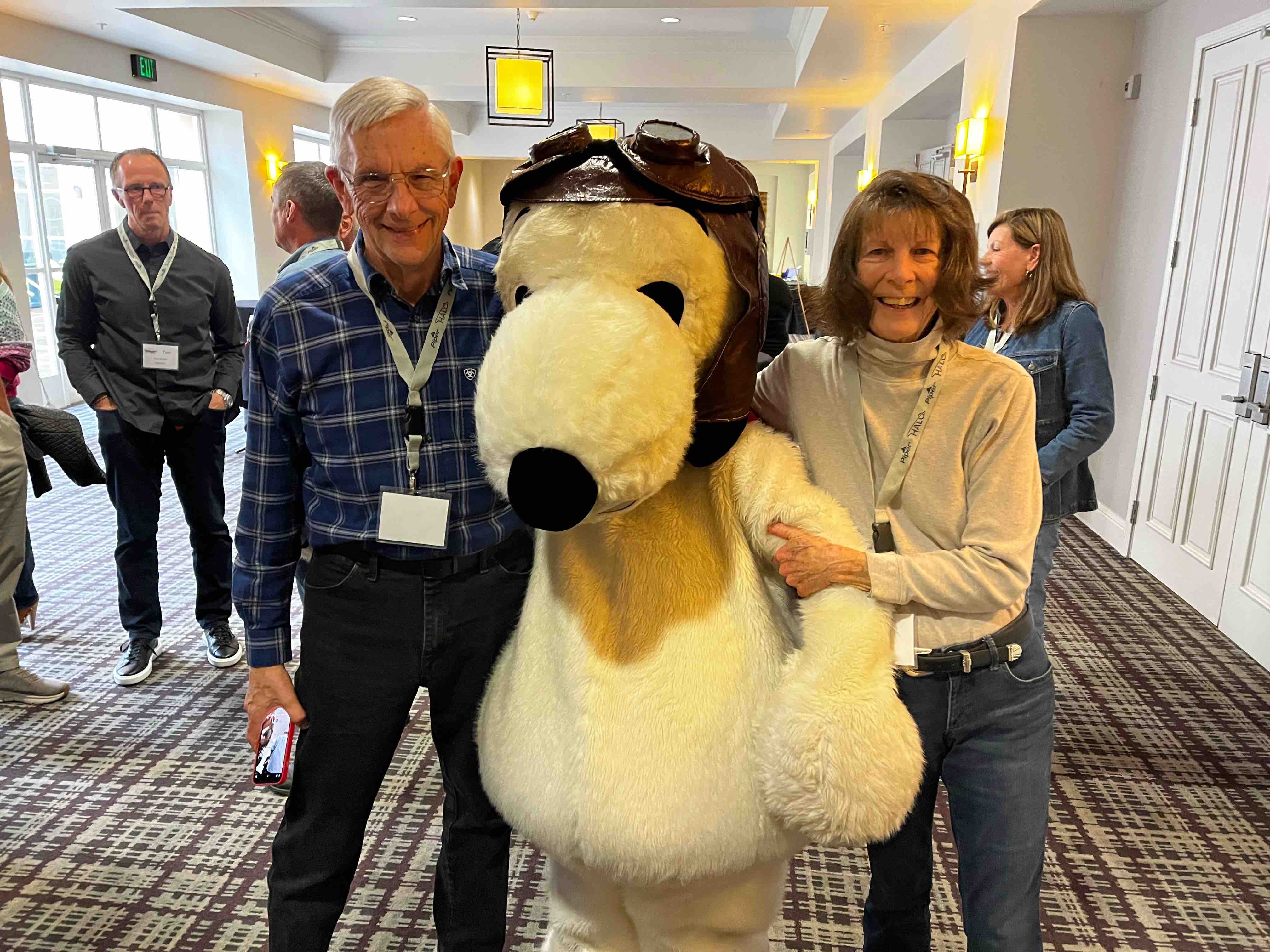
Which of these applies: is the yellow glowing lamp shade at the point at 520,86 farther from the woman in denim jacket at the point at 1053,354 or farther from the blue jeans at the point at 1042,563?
the blue jeans at the point at 1042,563

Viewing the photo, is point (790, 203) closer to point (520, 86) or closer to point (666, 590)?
point (520, 86)

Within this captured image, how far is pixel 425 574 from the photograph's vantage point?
1.40m

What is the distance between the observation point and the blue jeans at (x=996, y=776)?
1.30 meters

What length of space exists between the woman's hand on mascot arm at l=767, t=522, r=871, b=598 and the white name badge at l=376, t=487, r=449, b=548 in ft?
1.69

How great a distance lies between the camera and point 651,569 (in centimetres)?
110

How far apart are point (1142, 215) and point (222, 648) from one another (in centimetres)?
469

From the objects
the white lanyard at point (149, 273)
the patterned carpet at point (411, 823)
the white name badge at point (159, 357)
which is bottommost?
the patterned carpet at point (411, 823)

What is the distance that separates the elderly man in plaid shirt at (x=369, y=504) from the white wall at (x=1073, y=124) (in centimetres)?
438

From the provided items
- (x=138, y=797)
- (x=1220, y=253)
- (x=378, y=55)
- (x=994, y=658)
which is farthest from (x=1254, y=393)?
(x=378, y=55)

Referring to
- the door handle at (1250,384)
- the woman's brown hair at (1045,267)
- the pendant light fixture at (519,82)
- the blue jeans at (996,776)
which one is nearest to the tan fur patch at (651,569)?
the blue jeans at (996,776)

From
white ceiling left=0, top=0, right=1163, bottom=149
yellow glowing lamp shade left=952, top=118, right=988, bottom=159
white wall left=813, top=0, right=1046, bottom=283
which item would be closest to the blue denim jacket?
white wall left=813, top=0, right=1046, bottom=283

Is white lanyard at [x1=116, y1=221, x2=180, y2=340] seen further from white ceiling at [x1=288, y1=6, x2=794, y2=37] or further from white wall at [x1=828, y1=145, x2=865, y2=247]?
white wall at [x1=828, y1=145, x2=865, y2=247]

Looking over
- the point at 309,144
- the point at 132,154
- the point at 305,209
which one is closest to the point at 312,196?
the point at 305,209

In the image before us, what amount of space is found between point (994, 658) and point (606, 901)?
649 mm
